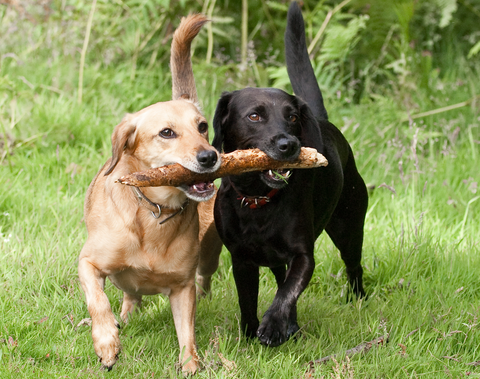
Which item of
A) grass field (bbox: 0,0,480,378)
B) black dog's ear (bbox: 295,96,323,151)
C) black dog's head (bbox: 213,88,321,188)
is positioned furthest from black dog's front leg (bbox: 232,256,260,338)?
black dog's ear (bbox: 295,96,323,151)

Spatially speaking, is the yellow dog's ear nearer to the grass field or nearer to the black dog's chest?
the black dog's chest

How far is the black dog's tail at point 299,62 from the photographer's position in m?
4.31

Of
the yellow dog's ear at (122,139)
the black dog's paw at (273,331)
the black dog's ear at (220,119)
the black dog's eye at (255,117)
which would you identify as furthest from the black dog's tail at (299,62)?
the black dog's paw at (273,331)

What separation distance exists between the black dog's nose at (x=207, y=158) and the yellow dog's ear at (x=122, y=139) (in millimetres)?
524

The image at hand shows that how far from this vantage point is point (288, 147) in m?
3.11

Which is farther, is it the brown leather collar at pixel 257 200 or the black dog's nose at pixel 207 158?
the brown leather collar at pixel 257 200

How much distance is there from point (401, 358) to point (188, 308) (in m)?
1.23

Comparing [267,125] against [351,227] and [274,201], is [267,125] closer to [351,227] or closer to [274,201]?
[274,201]

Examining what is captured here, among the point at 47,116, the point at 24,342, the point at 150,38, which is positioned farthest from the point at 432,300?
the point at 150,38

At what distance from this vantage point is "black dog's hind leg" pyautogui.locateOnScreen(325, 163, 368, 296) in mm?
4164

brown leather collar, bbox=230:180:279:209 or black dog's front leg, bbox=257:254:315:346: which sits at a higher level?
brown leather collar, bbox=230:180:279:209

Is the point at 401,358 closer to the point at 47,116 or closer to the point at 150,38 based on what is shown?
the point at 47,116

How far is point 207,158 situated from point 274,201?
512 mm

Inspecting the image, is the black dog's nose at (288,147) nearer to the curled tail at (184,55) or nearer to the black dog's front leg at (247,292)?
the black dog's front leg at (247,292)
